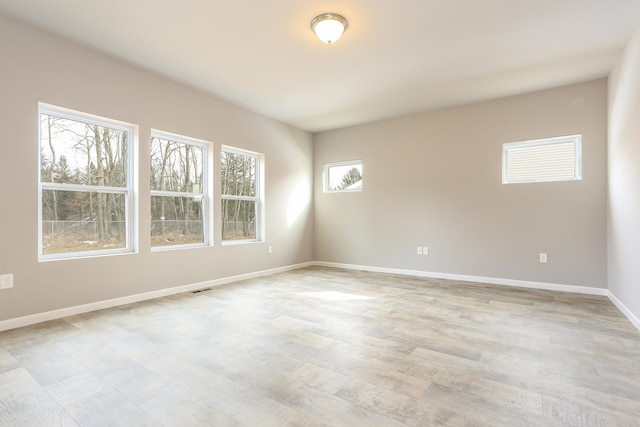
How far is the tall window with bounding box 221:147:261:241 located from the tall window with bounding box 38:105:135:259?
4.46 ft

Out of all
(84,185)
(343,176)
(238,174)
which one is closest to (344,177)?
(343,176)

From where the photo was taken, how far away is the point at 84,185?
10.9ft

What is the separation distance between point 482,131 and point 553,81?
989mm

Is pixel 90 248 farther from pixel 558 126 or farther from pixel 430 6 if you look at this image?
pixel 558 126

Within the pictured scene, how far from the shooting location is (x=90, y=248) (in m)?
3.37

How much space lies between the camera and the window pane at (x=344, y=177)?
595 cm

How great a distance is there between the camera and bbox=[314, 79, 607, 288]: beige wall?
403 centimetres

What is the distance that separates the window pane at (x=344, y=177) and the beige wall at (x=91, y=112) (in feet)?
5.34

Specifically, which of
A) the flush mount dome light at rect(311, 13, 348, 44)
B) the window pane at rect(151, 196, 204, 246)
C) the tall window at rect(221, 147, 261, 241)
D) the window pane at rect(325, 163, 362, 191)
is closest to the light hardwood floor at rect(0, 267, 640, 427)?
the window pane at rect(151, 196, 204, 246)

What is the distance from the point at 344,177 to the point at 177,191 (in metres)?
3.09

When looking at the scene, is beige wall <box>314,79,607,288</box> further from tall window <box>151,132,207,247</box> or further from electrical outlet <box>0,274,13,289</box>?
electrical outlet <box>0,274,13,289</box>

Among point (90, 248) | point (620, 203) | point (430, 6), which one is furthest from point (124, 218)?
point (620, 203)

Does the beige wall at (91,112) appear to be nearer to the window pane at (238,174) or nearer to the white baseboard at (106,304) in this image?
the white baseboard at (106,304)

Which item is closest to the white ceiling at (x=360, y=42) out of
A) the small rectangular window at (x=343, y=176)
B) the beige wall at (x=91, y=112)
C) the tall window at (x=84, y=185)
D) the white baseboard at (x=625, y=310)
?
the beige wall at (x=91, y=112)
